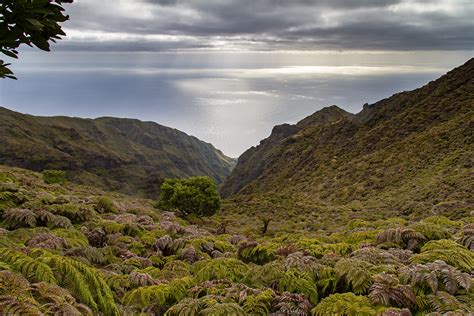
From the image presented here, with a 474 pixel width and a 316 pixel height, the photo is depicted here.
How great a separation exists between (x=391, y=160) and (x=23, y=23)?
5560 centimetres

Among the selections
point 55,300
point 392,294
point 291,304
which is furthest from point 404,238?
point 55,300

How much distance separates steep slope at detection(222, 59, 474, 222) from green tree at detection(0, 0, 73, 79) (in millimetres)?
28654

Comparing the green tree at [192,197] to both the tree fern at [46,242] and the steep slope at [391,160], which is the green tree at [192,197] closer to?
the steep slope at [391,160]

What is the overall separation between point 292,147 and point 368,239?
3703 inches

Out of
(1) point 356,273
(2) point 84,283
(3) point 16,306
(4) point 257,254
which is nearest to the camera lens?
(3) point 16,306

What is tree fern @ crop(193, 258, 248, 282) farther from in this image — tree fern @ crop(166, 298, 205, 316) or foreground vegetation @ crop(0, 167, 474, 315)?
tree fern @ crop(166, 298, 205, 316)

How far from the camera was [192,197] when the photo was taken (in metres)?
32.3

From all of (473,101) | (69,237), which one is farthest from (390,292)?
(473,101)

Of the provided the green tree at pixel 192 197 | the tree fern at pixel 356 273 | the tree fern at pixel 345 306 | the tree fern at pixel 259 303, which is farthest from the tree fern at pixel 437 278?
the green tree at pixel 192 197

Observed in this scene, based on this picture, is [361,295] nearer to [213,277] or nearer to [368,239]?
[213,277]

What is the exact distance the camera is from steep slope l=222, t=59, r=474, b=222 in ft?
125

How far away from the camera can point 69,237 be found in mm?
8969

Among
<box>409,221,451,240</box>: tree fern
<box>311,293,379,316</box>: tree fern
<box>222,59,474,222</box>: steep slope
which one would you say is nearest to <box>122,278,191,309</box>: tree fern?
<box>311,293,379,316</box>: tree fern

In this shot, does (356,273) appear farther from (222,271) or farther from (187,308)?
(187,308)
